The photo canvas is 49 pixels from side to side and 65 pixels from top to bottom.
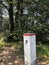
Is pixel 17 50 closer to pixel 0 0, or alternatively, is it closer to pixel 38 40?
pixel 38 40

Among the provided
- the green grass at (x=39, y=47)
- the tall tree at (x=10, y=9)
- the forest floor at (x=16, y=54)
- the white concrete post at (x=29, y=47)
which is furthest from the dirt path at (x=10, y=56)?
the white concrete post at (x=29, y=47)

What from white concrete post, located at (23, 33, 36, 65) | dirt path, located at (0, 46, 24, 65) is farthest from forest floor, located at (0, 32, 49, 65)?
white concrete post, located at (23, 33, 36, 65)

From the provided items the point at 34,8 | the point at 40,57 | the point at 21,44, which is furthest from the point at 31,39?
the point at 34,8

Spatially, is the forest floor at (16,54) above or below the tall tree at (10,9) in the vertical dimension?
below

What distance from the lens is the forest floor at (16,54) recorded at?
659 centimetres

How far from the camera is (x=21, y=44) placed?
784 centimetres

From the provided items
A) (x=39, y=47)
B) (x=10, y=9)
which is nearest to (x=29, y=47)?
(x=39, y=47)

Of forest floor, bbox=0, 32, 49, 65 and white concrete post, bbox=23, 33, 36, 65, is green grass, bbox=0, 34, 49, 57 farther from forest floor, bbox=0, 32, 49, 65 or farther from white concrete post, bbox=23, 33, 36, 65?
white concrete post, bbox=23, 33, 36, 65

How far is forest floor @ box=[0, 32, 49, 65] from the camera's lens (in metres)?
6.59

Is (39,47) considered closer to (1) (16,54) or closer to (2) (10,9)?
(1) (16,54)

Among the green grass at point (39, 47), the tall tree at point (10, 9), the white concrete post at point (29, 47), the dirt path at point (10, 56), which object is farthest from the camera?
the tall tree at point (10, 9)

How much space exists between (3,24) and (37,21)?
2079mm

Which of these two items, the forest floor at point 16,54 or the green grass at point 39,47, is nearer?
the forest floor at point 16,54

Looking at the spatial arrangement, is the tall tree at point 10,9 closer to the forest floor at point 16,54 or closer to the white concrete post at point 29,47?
the forest floor at point 16,54
